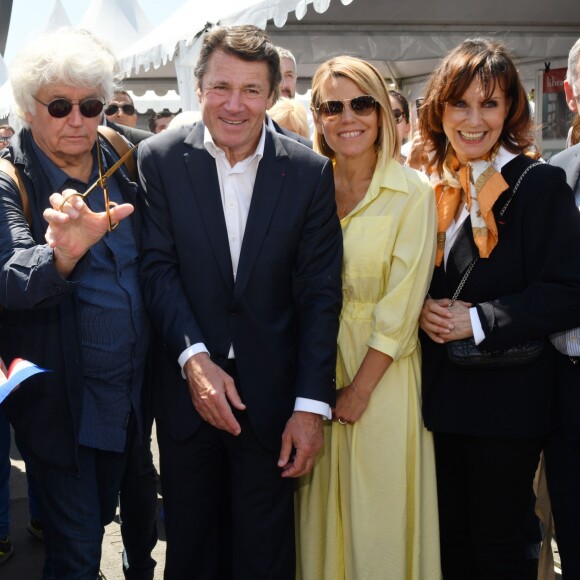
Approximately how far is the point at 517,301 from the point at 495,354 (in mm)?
188

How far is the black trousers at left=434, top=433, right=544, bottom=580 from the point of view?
2541 millimetres

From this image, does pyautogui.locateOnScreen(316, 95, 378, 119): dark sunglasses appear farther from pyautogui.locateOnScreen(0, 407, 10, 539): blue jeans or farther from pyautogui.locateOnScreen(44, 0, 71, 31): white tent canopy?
pyautogui.locateOnScreen(44, 0, 71, 31): white tent canopy

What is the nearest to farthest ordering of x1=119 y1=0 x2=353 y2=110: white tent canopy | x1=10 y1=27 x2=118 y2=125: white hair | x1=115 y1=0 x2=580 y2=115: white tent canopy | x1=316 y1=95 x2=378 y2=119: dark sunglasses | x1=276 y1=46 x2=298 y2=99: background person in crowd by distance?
x1=10 y1=27 x2=118 y2=125: white hair < x1=316 y1=95 x2=378 y2=119: dark sunglasses < x1=276 y1=46 x2=298 y2=99: background person in crowd < x1=119 y1=0 x2=353 y2=110: white tent canopy < x1=115 y1=0 x2=580 y2=115: white tent canopy

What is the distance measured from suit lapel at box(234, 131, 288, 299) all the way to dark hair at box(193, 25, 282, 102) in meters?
0.26

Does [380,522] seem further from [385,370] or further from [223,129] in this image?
[223,129]

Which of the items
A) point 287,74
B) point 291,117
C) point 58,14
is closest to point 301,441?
point 291,117

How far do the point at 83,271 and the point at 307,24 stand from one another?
5.09 meters

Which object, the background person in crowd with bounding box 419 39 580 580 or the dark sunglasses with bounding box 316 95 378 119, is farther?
the dark sunglasses with bounding box 316 95 378 119

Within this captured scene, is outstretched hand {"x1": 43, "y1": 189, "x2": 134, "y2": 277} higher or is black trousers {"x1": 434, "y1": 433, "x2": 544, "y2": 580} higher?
outstretched hand {"x1": 43, "y1": 189, "x2": 134, "y2": 277}

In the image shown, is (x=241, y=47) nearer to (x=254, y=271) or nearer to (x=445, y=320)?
(x=254, y=271)

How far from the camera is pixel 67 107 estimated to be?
2.34 m

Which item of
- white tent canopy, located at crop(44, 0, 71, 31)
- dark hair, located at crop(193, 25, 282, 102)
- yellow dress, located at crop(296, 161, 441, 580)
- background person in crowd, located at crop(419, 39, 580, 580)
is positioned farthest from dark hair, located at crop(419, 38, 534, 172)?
white tent canopy, located at crop(44, 0, 71, 31)

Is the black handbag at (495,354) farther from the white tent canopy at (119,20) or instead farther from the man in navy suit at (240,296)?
the white tent canopy at (119,20)

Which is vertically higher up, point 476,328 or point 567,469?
point 476,328
